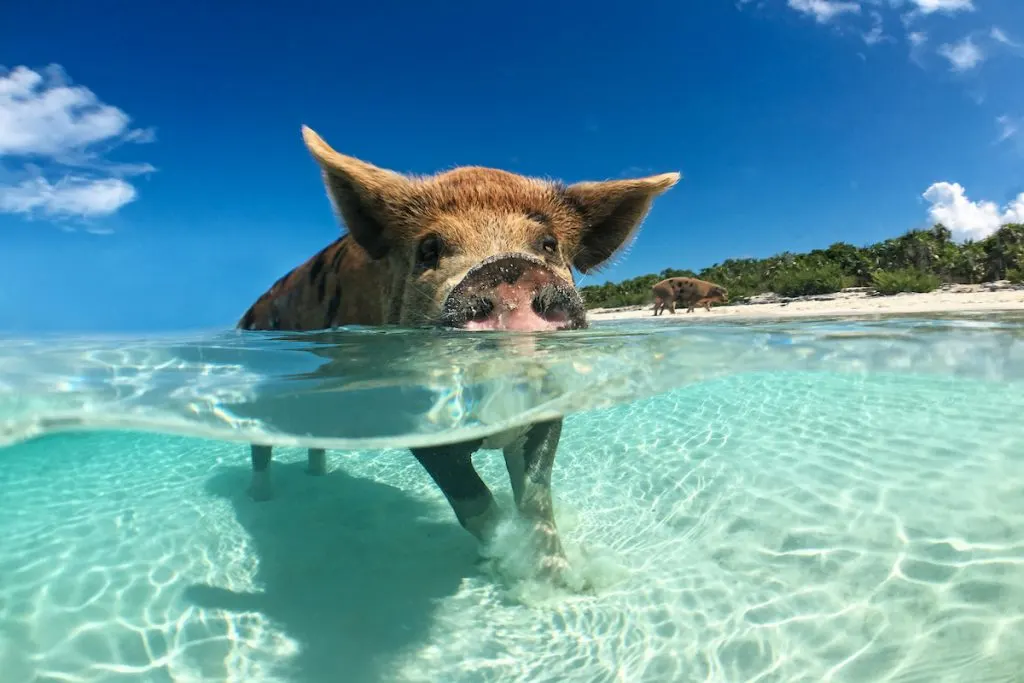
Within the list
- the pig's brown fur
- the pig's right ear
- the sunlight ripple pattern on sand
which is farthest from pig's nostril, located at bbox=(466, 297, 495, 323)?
the pig's right ear

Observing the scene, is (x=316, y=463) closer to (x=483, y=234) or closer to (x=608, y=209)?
(x=483, y=234)

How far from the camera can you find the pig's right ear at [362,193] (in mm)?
4137

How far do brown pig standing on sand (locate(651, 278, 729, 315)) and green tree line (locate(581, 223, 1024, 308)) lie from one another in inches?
56.1

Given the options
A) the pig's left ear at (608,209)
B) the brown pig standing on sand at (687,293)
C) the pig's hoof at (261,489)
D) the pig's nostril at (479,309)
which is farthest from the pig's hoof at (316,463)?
the brown pig standing on sand at (687,293)

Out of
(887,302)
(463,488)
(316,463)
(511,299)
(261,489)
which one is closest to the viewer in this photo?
(511,299)

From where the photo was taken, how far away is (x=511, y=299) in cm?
326

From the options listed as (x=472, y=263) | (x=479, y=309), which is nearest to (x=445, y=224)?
(x=472, y=263)

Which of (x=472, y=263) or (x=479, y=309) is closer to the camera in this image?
(x=479, y=309)

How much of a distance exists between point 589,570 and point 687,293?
2000cm

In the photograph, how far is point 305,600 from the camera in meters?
3.63

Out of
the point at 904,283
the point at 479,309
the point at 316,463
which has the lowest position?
the point at 316,463

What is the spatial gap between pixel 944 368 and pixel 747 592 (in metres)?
3.58

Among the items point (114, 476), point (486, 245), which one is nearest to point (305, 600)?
point (486, 245)

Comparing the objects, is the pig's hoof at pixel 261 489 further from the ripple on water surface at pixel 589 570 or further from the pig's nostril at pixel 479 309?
the pig's nostril at pixel 479 309
